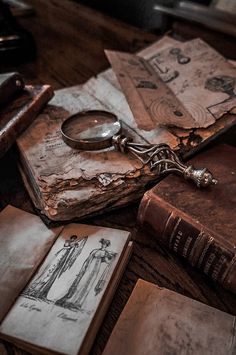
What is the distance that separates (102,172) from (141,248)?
7.9 inches

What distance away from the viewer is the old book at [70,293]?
59 cm

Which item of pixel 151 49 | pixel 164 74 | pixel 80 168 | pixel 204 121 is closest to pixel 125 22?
pixel 151 49

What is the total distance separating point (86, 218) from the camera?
817mm

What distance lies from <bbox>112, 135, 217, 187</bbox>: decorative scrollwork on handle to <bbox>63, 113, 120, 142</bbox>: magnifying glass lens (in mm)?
53

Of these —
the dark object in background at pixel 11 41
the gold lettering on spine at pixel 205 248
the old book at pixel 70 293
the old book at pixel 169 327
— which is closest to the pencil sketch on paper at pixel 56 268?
the old book at pixel 70 293

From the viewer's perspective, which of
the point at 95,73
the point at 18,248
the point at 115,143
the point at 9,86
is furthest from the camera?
the point at 95,73

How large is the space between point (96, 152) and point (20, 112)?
0.26 meters

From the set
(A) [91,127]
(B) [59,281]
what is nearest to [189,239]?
(B) [59,281]

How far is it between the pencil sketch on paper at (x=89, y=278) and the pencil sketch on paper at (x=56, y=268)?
3cm

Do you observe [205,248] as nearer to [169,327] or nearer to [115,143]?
[169,327]

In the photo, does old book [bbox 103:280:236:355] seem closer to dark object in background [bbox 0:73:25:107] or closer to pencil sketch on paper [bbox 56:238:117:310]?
pencil sketch on paper [bbox 56:238:117:310]

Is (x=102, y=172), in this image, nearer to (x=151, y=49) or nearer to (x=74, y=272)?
(x=74, y=272)

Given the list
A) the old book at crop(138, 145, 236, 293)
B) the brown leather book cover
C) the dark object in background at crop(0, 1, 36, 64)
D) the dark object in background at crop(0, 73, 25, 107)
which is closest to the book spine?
the old book at crop(138, 145, 236, 293)

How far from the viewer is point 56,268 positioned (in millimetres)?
711
